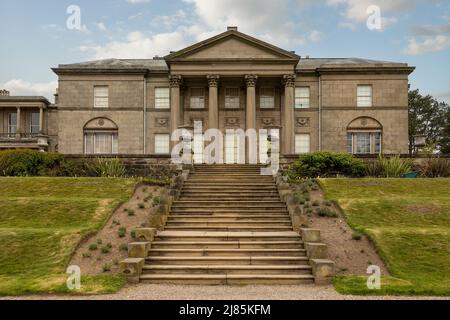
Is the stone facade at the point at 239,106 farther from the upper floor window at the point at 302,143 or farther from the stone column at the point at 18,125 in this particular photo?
the stone column at the point at 18,125

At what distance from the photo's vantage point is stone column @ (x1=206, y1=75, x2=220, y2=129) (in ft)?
106

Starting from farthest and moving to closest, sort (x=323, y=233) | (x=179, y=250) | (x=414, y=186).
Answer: (x=414, y=186) → (x=323, y=233) → (x=179, y=250)

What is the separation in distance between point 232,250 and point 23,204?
936 centimetres

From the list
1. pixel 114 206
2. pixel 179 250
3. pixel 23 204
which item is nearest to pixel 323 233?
pixel 179 250

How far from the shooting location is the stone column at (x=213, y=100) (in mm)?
32312

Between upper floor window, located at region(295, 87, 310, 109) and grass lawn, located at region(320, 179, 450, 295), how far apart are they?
50.3 feet

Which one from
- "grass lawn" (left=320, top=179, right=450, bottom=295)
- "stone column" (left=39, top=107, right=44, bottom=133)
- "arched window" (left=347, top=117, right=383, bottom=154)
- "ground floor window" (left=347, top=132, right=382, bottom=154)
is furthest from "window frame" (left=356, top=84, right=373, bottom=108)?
"stone column" (left=39, top=107, right=44, bottom=133)

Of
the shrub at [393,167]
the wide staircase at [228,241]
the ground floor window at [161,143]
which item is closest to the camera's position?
the wide staircase at [228,241]

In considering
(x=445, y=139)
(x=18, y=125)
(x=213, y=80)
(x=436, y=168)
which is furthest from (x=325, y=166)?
(x=445, y=139)

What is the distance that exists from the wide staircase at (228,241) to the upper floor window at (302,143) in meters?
15.8

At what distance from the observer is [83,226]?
16031 millimetres

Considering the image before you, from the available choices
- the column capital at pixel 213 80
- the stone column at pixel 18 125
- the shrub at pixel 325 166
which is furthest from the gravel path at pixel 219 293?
the stone column at pixel 18 125

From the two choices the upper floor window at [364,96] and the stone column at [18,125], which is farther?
the stone column at [18,125]
